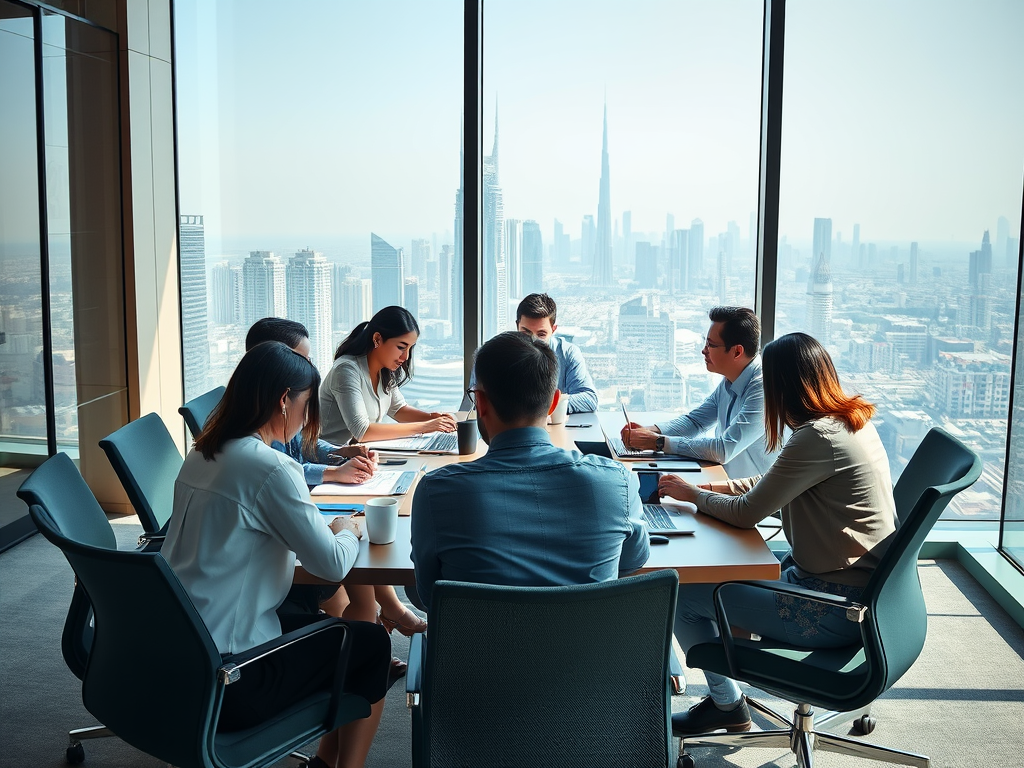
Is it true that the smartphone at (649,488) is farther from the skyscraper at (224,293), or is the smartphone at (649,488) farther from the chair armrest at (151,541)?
the skyscraper at (224,293)

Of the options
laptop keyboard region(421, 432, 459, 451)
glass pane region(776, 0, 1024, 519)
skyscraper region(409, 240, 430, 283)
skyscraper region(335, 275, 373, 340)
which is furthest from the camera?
skyscraper region(335, 275, 373, 340)

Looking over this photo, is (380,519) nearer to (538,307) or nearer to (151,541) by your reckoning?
(151,541)

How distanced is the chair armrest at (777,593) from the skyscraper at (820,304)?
2.71 metres

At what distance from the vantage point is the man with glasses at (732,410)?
3490 millimetres

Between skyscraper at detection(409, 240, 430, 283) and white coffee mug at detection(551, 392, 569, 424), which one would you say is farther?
skyscraper at detection(409, 240, 430, 283)

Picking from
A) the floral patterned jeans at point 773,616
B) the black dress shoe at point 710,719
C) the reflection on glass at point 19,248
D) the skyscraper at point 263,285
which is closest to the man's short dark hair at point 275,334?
the reflection on glass at point 19,248

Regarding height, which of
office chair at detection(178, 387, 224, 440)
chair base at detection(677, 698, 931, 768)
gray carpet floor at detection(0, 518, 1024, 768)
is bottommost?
gray carpet floor at detection(0, 518, 1024, 768)

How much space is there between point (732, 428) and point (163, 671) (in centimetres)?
230

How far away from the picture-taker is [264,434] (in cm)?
222

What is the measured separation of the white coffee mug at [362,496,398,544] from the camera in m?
2.35

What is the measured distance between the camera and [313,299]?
212 inches

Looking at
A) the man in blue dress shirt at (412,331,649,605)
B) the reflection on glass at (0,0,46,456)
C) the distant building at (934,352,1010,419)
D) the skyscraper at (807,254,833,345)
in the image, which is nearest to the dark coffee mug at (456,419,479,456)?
the man in blue dress shirt at (412,331,649,605)

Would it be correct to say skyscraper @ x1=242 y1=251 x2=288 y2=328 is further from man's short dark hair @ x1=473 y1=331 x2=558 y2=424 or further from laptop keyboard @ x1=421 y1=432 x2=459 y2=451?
man's short dark hair @ x1=473 y1=331 x2=558 y2=424

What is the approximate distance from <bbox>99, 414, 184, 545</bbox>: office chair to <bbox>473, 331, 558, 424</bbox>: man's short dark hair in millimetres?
1438
